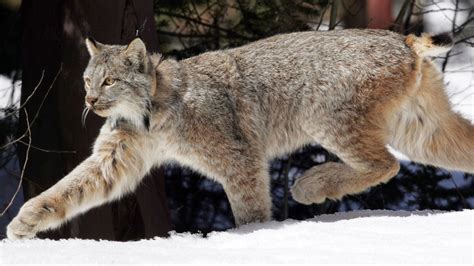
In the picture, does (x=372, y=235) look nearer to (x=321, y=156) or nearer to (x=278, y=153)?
(x=278, y=153)

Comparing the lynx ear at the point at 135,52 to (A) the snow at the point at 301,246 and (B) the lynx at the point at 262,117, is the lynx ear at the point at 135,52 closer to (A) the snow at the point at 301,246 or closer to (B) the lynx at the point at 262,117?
(B) the lynx at the point at 262,117

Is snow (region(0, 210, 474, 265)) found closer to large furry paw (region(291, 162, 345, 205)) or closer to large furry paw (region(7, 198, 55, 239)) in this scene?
large furry paw (region(7, 198, 55, 239))

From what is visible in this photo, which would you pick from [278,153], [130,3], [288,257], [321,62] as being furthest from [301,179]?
[130,3]

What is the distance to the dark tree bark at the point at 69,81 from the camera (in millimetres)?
7039

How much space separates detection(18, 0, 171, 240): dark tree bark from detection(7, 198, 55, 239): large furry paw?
6.21 feet

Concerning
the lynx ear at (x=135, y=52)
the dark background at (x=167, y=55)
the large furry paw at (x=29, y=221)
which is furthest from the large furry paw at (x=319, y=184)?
the dark background at (x=167, y=55)

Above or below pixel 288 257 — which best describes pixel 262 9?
above

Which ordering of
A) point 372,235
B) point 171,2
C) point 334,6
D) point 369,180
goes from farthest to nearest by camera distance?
point 171,2 → point 334,6 → point 369,180 → point 372,235

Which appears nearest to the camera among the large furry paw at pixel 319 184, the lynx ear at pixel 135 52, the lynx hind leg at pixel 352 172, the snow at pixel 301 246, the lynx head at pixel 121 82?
the snow at pixel 301 246

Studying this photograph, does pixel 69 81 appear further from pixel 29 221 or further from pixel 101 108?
pixel 29 221

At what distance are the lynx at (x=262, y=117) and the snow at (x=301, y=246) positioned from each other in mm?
534

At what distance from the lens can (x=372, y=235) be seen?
4.55 meters

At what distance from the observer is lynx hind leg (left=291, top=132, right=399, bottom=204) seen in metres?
5.52

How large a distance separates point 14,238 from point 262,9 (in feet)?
12.9
